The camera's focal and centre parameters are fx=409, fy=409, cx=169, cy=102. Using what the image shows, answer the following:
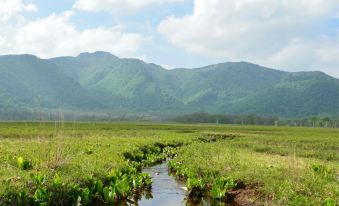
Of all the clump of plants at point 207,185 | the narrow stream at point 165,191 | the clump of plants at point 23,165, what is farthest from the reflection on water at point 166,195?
the clump of plants at point 23,165

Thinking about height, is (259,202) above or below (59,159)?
below

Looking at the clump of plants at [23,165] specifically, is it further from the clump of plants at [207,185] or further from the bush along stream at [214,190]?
the clump of plants at [207,185]

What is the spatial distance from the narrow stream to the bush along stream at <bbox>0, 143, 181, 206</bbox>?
54 cm

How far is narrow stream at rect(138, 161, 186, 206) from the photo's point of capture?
1825cm

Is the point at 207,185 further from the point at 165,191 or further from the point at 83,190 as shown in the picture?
the point at 83,190

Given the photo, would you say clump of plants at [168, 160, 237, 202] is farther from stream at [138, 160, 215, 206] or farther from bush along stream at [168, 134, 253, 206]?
stream at [138, 160, 215, 206]

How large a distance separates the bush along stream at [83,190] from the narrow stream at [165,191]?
544mm

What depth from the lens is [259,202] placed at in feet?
54.6

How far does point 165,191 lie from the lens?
67.3 ft

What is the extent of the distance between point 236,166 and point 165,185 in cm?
424

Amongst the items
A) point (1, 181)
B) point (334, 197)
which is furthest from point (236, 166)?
point (1, 181)

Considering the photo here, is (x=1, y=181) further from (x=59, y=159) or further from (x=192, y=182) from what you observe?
(x=192, y=182)

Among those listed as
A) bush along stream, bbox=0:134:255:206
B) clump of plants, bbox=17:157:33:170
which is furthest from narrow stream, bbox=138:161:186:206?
clump of plants, bbox=17:157:33:170

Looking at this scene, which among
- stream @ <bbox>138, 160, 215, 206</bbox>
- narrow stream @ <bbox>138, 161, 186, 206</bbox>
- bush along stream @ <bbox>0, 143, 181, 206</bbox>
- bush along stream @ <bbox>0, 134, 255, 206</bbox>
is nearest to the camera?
bush along stream @ <bbox>0, 143, 181, 206</bbox>
